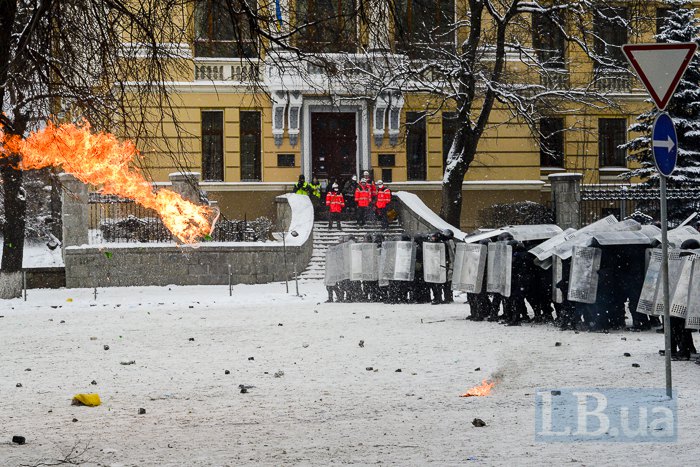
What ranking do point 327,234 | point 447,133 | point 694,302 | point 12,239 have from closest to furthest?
point 694,302 → point 12,239 → point 327,234 → point 447,133

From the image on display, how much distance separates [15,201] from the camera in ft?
89.7

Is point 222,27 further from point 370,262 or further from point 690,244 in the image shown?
point 370,262

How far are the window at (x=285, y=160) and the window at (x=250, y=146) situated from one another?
2.61ft

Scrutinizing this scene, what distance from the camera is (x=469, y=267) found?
19.1 metres

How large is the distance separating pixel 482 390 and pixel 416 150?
29587mm

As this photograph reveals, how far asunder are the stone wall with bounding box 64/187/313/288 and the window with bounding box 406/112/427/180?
11.4 meters

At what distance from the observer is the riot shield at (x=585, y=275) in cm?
1590

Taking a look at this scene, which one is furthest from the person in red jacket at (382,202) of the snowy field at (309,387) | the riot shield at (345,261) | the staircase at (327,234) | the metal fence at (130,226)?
the snowy field at (309,387)

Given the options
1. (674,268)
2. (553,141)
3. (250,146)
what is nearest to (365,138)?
(250,146)

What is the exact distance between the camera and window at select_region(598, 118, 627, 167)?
4247cm

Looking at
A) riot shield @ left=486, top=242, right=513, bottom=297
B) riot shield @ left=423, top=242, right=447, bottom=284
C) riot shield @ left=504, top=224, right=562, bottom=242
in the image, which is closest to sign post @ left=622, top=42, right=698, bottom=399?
riot shield @ left=486, top=242, right=513, bottom=297

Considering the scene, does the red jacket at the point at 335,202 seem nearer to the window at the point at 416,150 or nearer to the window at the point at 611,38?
the window at the point at 416,150

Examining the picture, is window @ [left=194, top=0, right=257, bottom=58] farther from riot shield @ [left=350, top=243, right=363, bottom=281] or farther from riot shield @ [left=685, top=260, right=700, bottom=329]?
riot shield @ [left=350, top=243, right=363, bottom=281]

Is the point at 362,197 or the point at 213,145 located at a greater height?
the point at 213,145
